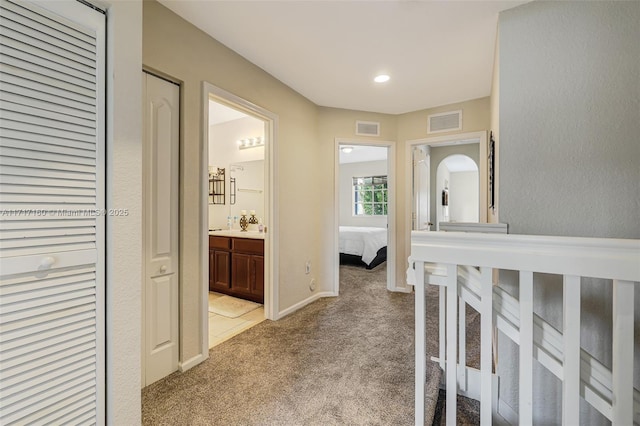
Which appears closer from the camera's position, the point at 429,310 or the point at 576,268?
the point at 576,268

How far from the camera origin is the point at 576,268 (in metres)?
0.73

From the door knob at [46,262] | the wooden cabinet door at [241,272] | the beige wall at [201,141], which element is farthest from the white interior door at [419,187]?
the door knob at [46,262]

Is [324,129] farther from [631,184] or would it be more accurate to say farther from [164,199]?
[631,184]

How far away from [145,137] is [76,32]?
81 cm

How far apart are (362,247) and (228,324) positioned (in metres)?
3.18

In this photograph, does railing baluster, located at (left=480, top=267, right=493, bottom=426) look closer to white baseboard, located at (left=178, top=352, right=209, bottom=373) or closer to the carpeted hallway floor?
the carpeted hallway floor

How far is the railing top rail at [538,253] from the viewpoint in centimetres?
69

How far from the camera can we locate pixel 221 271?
12.1 ft

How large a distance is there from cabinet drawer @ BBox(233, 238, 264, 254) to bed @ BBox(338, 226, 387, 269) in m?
2.41

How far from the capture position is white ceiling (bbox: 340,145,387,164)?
657 cm

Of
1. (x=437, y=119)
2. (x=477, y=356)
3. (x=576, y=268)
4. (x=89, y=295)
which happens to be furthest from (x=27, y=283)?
(x=437, y=119)

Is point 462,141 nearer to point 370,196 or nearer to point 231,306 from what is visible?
point 231,306

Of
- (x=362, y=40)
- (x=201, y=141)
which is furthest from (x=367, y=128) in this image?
(x=201, y=141)

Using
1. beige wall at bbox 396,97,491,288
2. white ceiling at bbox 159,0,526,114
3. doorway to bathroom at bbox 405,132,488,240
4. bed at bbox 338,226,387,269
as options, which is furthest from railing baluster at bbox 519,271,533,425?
bed at bbox 338,226,387,269
